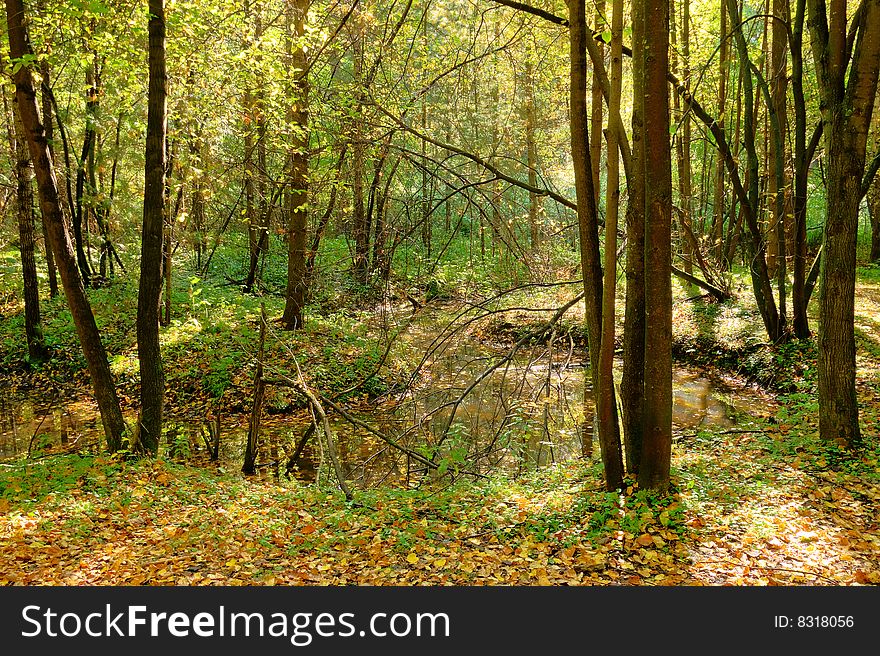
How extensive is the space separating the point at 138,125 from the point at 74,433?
4812 millimetres

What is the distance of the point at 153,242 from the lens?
6.62 metres

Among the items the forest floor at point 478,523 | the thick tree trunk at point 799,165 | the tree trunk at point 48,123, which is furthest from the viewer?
the tree trunk at point 48,123

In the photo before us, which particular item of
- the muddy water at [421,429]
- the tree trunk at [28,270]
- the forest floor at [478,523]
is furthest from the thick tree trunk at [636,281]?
the tree trunk at [28,270]

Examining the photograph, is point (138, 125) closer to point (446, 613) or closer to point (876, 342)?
point (446, 613)

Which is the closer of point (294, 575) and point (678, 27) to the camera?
point (294, 575)

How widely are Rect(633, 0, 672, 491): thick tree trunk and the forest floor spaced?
0.89 m

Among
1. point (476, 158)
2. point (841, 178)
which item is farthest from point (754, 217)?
point (476, 158)

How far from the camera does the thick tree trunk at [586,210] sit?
4.74 metres

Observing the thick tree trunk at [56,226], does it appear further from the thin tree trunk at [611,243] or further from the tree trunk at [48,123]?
the thin tree trunk at [611,243]

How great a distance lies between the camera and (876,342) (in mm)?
9664

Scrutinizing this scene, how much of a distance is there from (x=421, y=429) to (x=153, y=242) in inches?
173

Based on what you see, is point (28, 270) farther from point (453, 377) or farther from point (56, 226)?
point (453, 377)

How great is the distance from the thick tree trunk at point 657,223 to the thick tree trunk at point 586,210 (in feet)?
1.42

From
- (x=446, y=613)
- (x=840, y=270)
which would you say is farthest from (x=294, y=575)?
(x=840, y=270)
